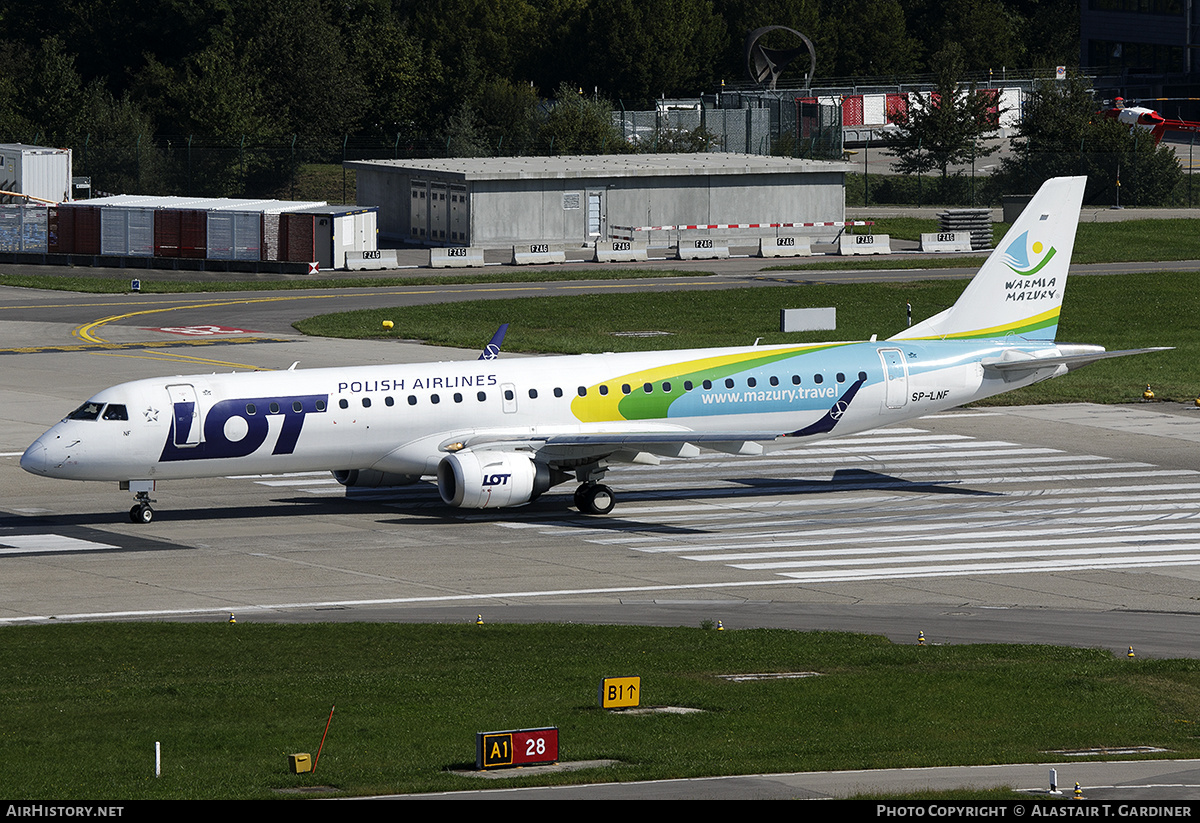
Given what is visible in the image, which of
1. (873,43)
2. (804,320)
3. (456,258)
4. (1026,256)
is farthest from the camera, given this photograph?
(873,43)

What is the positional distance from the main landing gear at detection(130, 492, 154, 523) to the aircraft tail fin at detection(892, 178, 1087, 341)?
21212 millimetres

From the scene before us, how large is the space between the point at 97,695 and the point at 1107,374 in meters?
50.0

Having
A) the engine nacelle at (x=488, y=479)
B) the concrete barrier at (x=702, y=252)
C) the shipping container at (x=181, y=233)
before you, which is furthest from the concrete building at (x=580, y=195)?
the engine nacelle at (x=488, y=479)

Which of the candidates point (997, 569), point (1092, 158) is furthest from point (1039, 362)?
point (1092, 158)

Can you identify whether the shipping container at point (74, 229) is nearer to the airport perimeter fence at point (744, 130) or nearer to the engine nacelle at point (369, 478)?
the airport perimeter fence at point (744, 130)

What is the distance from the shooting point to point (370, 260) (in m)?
101

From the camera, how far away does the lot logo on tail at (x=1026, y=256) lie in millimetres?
49062

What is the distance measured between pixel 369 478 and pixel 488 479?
4279 mm

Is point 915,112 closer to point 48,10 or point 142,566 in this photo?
point 48,10

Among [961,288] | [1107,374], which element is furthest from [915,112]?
[1107,374]

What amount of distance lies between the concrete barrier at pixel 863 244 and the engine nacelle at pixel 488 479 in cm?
6918

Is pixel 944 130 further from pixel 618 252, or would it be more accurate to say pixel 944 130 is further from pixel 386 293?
pixel 386 293

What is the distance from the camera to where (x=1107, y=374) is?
67.1m

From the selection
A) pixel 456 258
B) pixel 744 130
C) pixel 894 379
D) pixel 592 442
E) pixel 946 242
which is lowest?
pixel 592 442
